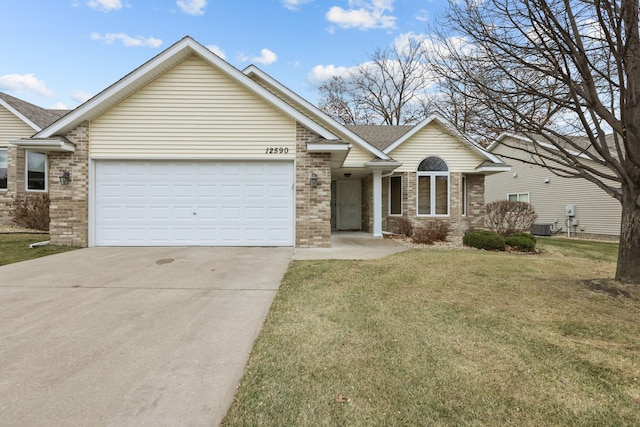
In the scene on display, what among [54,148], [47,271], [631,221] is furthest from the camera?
[54,148]

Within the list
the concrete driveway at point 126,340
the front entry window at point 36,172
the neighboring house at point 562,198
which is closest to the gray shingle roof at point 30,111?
the front entry window at point 36,172

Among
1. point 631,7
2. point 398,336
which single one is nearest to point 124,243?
point 398,336

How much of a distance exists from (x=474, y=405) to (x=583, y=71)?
4.69 metres

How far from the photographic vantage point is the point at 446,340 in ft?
11.2

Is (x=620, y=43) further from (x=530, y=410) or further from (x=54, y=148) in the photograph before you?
(x=54, y=148)

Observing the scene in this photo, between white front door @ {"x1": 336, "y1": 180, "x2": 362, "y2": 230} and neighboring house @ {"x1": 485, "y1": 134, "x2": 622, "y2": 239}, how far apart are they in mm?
6990

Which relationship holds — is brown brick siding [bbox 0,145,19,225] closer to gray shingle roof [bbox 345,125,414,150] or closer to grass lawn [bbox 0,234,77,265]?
grass lawn [bbox 0,234,77,265]

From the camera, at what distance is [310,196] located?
9.39 meters

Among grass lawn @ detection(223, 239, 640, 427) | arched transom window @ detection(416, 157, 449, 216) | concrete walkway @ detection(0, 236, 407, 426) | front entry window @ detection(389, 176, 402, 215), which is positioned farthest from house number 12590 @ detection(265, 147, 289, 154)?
arched transom window @ detection(416, 157, 449, 216)

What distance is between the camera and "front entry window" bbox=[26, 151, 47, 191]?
14664 mm

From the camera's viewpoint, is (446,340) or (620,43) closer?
(446,340)

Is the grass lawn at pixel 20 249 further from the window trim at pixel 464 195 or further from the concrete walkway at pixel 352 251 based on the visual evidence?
the window trim at pixel 464 195

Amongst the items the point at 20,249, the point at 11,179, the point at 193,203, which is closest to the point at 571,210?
the point at 193,203

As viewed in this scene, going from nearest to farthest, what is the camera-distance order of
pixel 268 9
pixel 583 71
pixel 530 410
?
1. pixel 530 410
2. pixel 583 71
3. pixel 268 9
